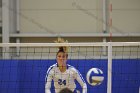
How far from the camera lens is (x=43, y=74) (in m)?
4.73

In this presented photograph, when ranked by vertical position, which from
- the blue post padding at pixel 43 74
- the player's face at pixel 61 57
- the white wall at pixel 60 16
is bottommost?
the blue post padding at pixel 43 74

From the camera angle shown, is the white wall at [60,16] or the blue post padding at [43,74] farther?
the white wall at [60,16]

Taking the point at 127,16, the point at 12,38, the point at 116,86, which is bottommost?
the point at 116,86

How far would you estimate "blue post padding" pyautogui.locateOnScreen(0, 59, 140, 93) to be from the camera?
15.1 feet

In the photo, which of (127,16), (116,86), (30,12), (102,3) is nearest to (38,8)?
(30,12)

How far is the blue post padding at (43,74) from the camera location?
4594 millimetres

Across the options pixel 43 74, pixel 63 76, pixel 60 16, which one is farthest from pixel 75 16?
pixel 63 76

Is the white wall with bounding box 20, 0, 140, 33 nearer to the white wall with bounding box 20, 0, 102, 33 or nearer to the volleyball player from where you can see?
the white wall with bounding box 20, 0, 102, 33

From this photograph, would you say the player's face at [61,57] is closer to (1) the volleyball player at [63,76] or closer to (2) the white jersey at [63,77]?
(1) the volleyball player at [63,76]

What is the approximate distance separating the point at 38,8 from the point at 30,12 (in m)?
0.18

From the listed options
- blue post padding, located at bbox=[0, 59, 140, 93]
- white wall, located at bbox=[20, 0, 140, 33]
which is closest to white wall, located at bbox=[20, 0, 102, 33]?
white wall, located at bbox=[20, 0, 140, 33]

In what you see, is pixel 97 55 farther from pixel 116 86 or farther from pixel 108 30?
pixel 116 86

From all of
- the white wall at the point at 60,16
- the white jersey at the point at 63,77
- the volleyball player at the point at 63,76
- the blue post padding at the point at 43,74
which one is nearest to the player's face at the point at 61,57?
the volleyball player at the point at 63,76

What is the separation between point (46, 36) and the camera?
6566mm
